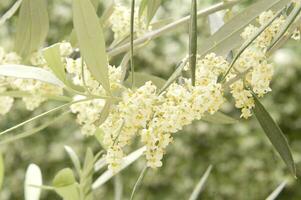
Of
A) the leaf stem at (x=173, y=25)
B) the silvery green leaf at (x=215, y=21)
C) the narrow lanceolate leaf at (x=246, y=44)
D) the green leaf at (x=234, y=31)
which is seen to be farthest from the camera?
the silvery green leaf at (x=215, y=21)

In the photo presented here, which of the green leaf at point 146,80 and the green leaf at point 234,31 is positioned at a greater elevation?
the green leaf at point 146,80

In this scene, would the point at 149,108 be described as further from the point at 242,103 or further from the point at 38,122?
the point at 38,122

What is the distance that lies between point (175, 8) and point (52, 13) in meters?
0.56

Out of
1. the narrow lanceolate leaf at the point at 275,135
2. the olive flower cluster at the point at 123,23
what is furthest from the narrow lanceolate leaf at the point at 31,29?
the narrow lanceolate leaf at the point at 275,135

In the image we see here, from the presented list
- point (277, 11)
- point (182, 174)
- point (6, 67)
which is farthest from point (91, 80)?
point (182, 174)

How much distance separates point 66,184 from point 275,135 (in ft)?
0.96

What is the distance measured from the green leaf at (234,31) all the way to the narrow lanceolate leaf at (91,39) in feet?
0.39

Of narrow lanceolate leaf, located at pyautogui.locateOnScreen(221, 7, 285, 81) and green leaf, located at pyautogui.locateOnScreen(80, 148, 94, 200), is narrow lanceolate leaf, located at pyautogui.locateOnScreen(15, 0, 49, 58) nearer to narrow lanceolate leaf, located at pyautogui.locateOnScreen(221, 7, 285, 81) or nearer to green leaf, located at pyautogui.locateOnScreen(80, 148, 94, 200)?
green leaf, located at pyautogui.locateOnScreen(80, 148, 94, 200)

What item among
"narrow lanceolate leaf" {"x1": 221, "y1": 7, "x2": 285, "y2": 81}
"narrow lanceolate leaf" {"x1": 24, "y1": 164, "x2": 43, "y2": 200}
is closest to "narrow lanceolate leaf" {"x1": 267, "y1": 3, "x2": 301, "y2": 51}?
"narrow lanceolate leaf" {"x1": 221, "y1": 7, "x2": 285, "y2": 81}

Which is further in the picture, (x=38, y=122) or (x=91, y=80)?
(x=38, y=122)

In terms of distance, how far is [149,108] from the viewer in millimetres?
550

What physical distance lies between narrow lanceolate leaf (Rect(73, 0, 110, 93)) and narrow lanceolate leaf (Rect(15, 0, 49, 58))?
0.25 metres

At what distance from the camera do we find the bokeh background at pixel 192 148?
2.86 m

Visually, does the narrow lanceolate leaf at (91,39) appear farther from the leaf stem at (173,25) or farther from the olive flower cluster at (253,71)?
the leaf stem at (173,25)
